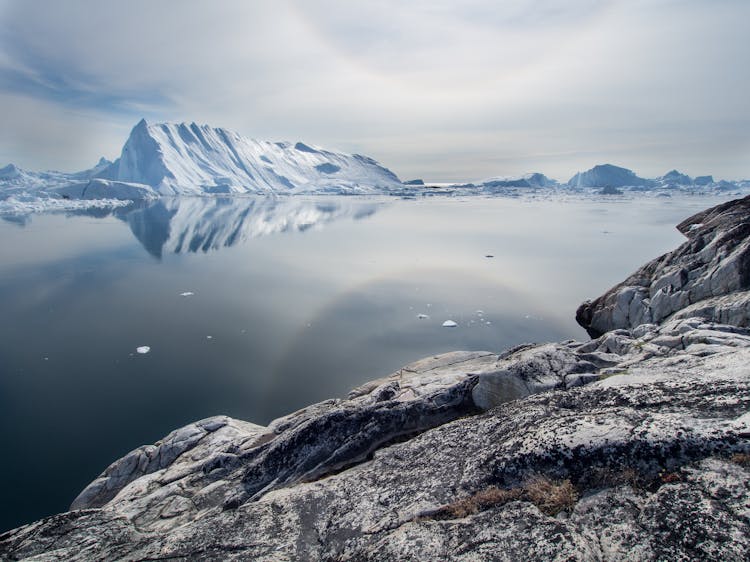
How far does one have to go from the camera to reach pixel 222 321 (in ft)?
97.1

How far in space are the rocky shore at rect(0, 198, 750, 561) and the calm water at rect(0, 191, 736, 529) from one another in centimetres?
980

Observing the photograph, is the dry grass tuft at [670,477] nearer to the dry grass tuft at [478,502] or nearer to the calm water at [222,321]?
the dry grass tuft at [478,502]

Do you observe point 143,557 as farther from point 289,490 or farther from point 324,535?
point 324,535

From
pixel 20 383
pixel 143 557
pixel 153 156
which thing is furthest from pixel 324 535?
pixel 153 156

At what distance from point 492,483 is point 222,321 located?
27458 mm

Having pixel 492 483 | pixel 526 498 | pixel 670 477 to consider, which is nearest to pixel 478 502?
pixel 492 483

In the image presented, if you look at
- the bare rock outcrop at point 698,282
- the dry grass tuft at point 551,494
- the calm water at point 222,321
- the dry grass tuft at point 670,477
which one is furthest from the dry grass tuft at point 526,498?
the calm water at point 222,321

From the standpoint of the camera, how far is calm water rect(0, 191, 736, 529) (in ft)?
59.8

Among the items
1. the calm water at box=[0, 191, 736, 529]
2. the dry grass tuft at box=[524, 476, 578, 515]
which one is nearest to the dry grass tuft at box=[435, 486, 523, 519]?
the dry grass tuft at box=[524, 476, 578, 515]

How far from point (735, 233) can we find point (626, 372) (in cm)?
1535

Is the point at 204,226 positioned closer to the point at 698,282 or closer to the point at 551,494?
the point at 698,282

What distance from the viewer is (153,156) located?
181 metres

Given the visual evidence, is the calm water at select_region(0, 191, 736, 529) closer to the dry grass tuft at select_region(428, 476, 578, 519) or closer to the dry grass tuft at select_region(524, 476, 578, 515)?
the dry grass tuft at select_region(428, 476, 578, 519)

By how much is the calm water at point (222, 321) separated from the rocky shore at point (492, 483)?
980 cm
